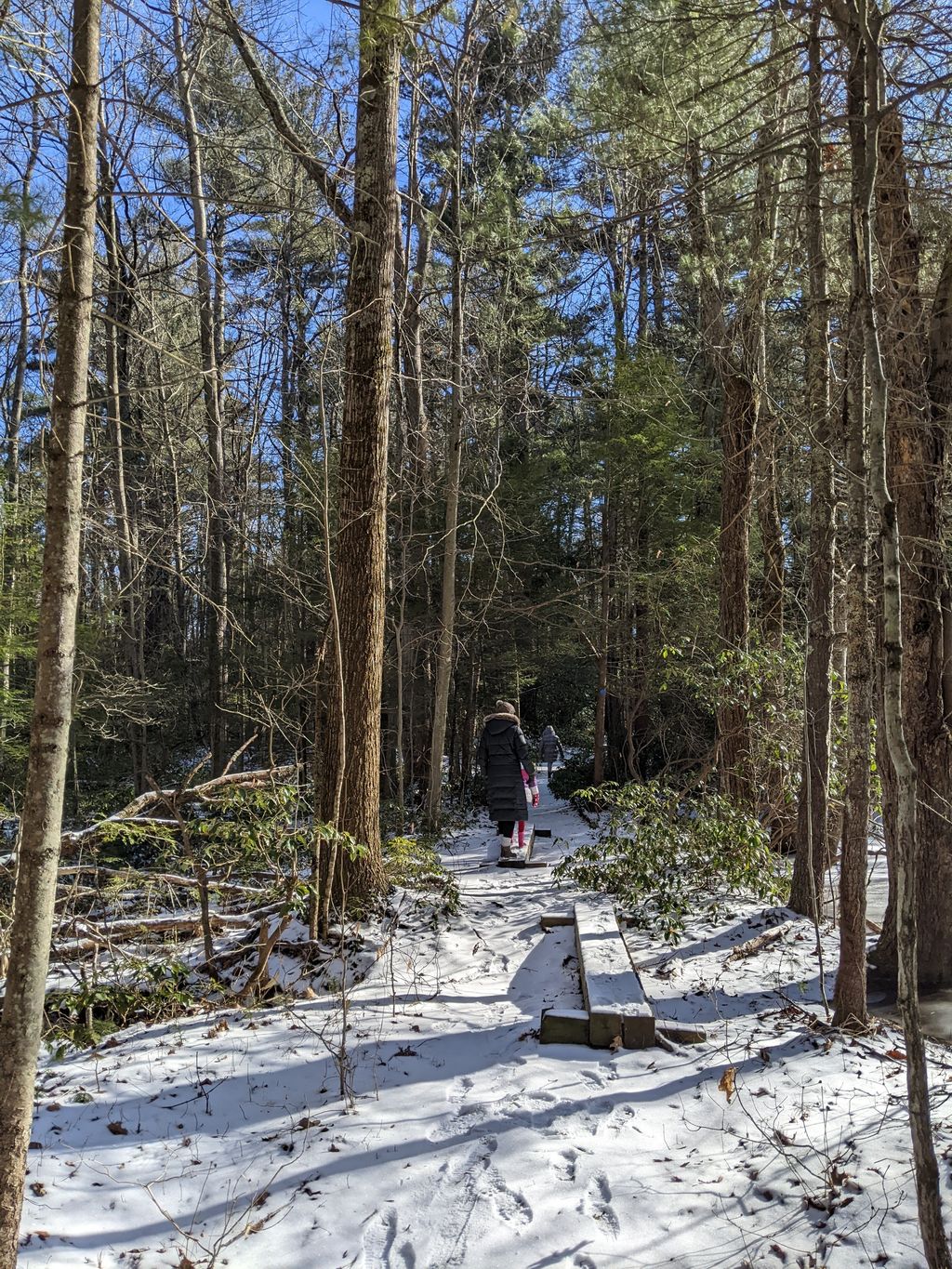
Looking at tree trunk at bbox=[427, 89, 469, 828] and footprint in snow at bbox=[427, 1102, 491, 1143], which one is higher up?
tree trunk at bbox=[427, 89, 469, 828]

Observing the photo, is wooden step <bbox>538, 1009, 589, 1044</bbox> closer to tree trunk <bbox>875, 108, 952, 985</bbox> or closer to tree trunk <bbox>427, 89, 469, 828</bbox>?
tree trunk <bbox>875, 108, 952, 985</bbox>

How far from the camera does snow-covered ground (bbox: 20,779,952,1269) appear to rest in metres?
3.09

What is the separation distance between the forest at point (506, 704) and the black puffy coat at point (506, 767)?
2.5 inches

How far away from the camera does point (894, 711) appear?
2.50m

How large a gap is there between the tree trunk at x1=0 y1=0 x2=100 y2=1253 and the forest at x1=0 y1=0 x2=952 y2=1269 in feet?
0.04

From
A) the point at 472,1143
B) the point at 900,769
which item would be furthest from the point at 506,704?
the point at 900,769

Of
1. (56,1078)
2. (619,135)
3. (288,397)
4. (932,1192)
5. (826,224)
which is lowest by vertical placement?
(56,1078)

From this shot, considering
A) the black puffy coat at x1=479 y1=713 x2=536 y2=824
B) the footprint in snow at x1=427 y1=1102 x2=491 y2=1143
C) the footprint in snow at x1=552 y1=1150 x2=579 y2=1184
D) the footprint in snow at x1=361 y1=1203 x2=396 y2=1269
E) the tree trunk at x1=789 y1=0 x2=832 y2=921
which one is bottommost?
the footprint in snow at x1=361 y1=1203 x2=396 y2=1269

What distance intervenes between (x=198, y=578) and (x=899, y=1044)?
767 inches

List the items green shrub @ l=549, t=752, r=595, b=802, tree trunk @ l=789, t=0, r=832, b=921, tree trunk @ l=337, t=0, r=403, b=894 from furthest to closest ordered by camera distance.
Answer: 1. green shrub @ l=549, t=752, r=595, b=802
2. tree trunk @ l=337, t=0, r=403, b=894
3. tree trunk @ l=789, t=0, r=832, b=921

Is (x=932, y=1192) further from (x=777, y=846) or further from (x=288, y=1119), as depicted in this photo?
(x=777, y=846)

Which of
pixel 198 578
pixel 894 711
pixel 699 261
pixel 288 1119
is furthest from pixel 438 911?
pixel 198 578

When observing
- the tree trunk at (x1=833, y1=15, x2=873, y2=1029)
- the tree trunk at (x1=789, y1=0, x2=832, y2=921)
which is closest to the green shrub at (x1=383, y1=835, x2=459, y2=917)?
the tree trunk at (x1=789, y1=0, x2=832, y2=921)

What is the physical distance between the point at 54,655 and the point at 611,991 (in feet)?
12.7
